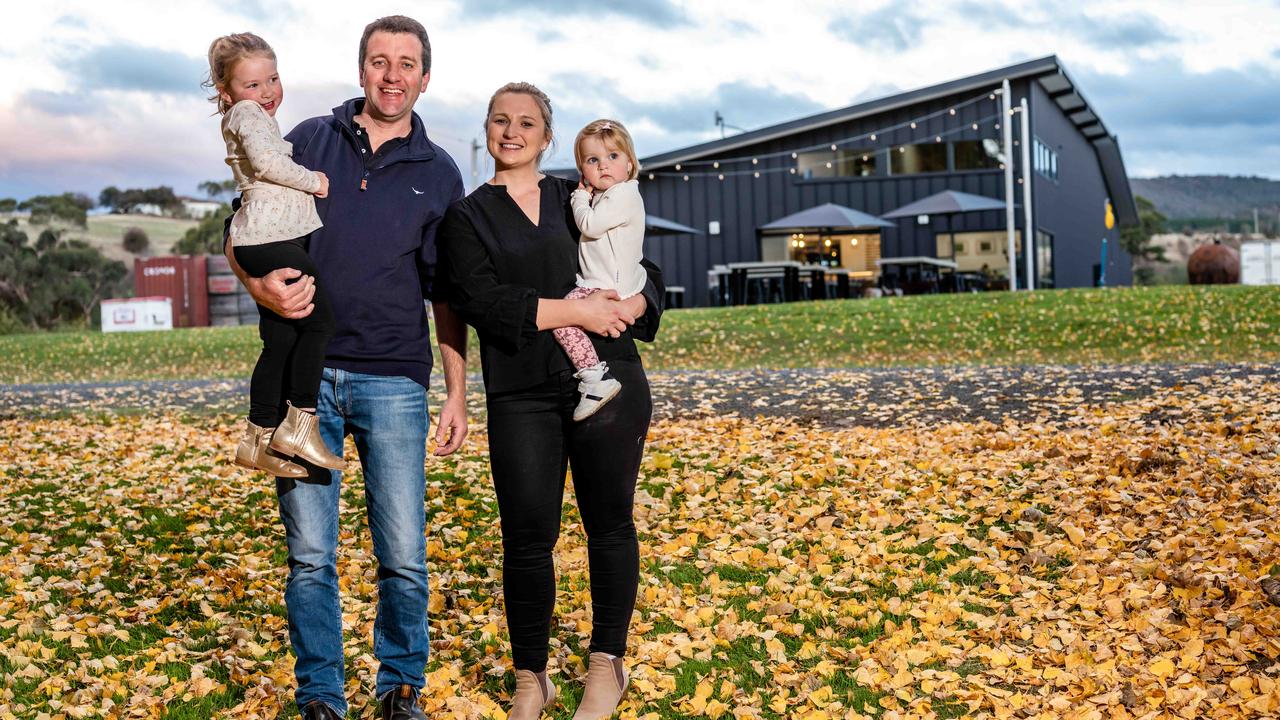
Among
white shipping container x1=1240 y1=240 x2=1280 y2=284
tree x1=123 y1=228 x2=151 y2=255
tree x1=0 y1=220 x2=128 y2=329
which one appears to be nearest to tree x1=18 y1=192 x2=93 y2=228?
tree x1=123 y1=228 x2=151 y2=255

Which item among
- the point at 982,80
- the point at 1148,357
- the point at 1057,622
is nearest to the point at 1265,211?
the point at 982,80

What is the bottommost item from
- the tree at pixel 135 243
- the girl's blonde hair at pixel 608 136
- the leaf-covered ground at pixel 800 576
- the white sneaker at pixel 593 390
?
the leaf-covered ground at pixel 800 576

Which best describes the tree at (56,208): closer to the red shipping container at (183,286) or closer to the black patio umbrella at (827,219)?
the red shipping container at (183,286)

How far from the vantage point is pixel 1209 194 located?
522 ft

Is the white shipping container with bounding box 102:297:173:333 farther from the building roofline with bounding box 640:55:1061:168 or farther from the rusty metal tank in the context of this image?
the rusty metal tank

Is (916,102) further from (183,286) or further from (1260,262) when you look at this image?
(183,286)

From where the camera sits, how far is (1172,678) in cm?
423

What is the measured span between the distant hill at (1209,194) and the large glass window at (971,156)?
139m

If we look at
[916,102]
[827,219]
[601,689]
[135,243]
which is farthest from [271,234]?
[135,243]

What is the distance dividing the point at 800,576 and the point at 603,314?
108 inches

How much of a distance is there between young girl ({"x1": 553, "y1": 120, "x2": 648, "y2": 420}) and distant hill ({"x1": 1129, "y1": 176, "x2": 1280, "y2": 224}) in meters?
165

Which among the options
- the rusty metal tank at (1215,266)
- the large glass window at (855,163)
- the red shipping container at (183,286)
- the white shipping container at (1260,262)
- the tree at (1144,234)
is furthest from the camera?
the tree at (1144,234)

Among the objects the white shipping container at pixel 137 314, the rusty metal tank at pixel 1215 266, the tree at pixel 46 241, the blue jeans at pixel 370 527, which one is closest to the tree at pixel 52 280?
the tree at pixel 46 241

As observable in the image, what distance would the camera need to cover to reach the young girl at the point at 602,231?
11.2 ft
